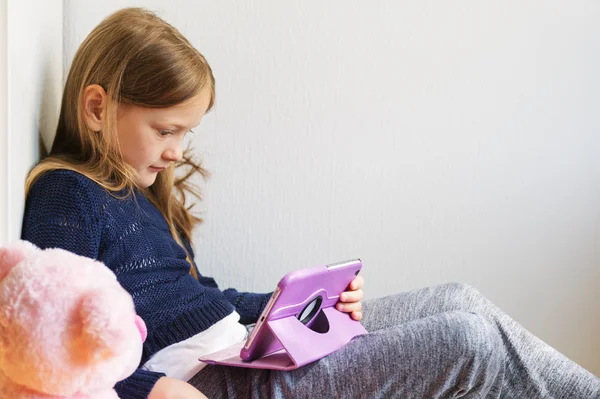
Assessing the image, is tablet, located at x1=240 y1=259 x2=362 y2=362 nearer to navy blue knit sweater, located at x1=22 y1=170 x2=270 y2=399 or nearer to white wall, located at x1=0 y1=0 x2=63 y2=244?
navy blue knit sweater, located at x1=22 y1=170 x2=270 y2=399

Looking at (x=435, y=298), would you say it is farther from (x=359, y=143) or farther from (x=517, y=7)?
(x=517, y=7)

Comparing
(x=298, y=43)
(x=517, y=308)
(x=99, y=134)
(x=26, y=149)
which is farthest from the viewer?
(x=517, y=308)

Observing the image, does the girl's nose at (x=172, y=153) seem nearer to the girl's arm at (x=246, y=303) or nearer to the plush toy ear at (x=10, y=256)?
the girl's arm at (x=246, y=303)

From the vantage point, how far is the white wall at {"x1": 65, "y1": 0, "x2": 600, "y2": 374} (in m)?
1.22

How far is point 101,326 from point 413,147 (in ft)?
2.82

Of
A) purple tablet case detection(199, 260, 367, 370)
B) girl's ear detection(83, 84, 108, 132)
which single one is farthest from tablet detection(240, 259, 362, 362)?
girl's ear detection(83, 84, 108, 132)

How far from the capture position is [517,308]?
132 centimetres

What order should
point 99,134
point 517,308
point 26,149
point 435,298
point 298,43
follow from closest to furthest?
1. point 26,149
2. point 99,134
3. point 435,298
4. point 298,43
5. point 517,308

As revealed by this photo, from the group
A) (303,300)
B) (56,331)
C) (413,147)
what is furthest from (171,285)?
(413,147)

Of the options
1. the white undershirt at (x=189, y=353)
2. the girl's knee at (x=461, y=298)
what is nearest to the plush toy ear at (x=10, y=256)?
the white undershirt at (x=189, y=353)

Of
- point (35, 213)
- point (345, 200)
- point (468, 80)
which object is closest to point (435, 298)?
point (345, 200)

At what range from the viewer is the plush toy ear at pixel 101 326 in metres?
0.49

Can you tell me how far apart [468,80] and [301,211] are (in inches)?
14.7

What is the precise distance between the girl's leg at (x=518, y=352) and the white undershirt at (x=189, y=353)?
0.67 feet
